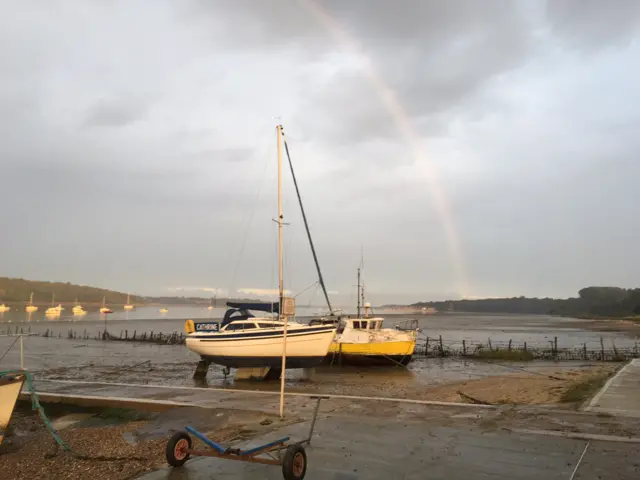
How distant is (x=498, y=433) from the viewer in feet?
30.9

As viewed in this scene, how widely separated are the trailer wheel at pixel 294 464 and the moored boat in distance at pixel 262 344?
57.2 ft

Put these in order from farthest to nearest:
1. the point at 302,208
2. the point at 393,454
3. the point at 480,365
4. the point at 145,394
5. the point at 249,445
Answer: the point at 302,208, the point at 480,365, the point at 145,394, the point at 249,445, the point at 393,454

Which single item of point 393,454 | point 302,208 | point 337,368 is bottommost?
point 337,368

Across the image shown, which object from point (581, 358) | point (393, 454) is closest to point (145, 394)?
point (393, 454)

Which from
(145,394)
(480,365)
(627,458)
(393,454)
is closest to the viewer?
(627,458)

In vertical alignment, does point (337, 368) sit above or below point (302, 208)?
below

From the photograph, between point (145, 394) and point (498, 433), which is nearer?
point (498, 433)

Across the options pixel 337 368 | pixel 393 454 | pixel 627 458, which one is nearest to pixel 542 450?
pixel 627 458

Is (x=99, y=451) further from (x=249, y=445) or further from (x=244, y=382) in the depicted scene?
(x=244, y=382)

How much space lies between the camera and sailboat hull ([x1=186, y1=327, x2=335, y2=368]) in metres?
24.5

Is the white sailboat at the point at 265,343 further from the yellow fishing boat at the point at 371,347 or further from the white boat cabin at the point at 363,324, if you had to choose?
the white boat cabin at the point at 363,324

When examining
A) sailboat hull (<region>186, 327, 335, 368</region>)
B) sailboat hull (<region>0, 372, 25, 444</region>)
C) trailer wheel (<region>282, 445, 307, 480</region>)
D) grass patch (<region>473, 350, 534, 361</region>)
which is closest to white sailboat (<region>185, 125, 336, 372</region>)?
sailboat hull (<region>186, 327, 335, 368</region>)

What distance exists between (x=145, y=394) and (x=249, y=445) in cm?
955

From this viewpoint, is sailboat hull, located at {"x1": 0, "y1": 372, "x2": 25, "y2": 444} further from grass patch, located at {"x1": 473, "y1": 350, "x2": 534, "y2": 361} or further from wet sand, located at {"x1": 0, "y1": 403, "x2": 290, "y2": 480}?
grass patch, located at {"x1": 473, "y1": 350, "x2": 534, "y2": 361}
